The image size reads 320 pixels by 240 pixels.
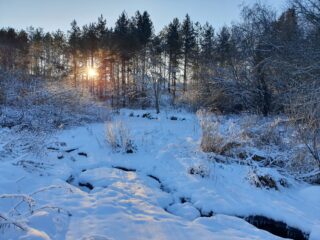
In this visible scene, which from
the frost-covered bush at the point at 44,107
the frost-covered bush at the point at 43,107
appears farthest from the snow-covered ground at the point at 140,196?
the frost-covered bush at the point at 44,107

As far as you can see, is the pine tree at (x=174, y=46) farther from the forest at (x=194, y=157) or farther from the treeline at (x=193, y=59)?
the forest at (x=194, y=157)

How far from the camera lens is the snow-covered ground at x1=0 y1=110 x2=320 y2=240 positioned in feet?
10.9

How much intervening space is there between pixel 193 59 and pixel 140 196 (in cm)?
2383

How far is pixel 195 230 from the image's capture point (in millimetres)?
3457

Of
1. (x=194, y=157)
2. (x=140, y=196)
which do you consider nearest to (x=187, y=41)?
(x=194, y=157)

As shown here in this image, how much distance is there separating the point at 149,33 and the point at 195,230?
23.6 m

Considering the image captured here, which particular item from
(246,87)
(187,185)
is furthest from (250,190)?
(246,87)

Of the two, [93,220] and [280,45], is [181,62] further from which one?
[93,220]

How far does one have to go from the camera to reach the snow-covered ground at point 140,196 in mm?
3334

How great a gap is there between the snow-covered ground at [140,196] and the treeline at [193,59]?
1867mm

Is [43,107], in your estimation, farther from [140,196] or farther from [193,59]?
[193,59]

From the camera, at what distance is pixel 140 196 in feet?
15.0

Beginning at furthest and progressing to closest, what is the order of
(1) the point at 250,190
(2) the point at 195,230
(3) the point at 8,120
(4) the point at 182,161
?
(3) the point at 8,120, (4) the point at 182,161, (1) the point at 250,190, (2) the point at 195,230

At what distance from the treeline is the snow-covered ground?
73.5 inches
